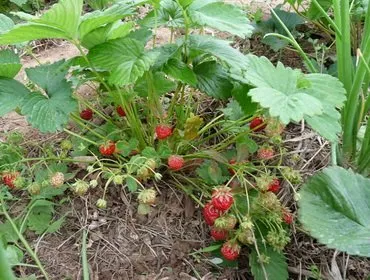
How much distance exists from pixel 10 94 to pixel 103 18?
0.34m

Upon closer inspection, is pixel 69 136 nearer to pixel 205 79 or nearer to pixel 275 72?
pixel 205 79

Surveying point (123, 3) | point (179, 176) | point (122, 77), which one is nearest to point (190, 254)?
point (179, 176)

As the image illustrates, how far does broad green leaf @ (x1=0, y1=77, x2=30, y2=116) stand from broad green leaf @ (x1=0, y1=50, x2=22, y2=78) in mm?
17

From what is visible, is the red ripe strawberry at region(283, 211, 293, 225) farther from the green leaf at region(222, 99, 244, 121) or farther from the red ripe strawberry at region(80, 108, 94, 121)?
the red ripe strawberry at region(80, 108, 94, 121)

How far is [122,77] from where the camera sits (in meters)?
1.24

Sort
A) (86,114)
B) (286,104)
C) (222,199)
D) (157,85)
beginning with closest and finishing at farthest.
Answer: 1. (286,104)
2. (222,199)
3. (157,85)
4. (86,114)

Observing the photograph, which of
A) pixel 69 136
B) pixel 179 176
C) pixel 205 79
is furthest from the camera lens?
pixel 69 136

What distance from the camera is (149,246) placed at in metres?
1.42

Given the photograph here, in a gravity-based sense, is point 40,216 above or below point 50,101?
below

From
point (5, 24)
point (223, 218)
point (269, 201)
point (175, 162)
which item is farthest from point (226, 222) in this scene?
point (5, 24)

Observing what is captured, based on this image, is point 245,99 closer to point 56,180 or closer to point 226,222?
point 226,222

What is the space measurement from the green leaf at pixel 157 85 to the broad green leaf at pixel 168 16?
5.4 inches

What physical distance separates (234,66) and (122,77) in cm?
25

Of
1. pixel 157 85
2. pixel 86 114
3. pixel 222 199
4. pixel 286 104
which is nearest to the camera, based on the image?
pixel 286 104
